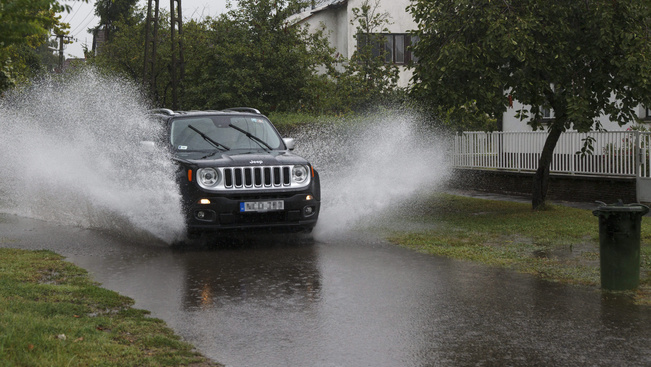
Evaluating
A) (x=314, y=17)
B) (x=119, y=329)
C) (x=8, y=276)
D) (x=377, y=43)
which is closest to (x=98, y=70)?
(x=314, y=17)

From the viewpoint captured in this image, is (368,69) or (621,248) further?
(368,69)

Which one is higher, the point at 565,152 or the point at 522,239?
the point at 565,152

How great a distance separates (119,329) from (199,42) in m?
34.1

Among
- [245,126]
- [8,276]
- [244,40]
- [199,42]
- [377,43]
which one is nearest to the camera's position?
[8,276]

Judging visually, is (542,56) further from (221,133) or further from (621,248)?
(621,248)

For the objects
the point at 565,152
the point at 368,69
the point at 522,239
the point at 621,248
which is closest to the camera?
the point at 621,248

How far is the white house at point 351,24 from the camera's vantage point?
42.5 m

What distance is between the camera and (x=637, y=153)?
17.8 meters

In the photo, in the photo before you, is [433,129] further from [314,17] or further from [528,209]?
[314,17]

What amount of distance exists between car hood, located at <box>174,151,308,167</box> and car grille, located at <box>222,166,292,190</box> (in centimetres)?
7

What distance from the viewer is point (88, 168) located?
1492cm

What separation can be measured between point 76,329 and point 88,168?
29.5 ft

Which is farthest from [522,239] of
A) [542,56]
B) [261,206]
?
[261,206]

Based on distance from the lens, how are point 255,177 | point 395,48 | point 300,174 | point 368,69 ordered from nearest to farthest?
point 255,177 < point 300,174 < point 368,69 < point 395,48
